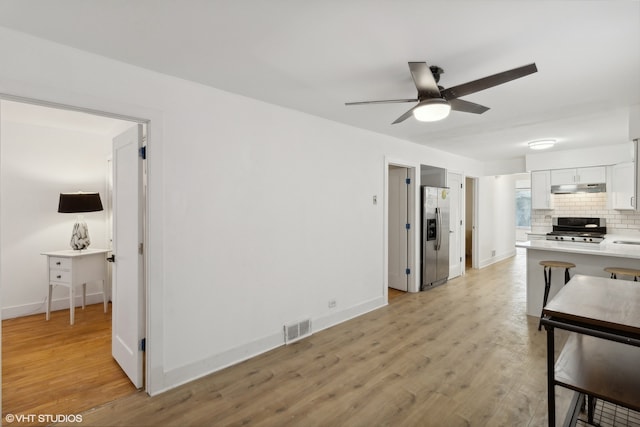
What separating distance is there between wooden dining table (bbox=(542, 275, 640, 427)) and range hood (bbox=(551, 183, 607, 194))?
4.47 m

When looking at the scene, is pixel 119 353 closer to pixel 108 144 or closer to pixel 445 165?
pixel 108 144

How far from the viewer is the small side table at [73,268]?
12.3ft

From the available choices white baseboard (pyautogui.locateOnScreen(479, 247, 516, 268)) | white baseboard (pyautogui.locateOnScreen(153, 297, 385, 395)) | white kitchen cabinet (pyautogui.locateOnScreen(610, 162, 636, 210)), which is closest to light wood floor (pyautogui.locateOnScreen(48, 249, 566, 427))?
white baseboard (pyautogui.locateOnScreen(153, 297, 385, 395))

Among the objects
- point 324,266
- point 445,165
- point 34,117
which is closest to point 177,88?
point 324,266

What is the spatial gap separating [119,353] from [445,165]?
18.8 feet

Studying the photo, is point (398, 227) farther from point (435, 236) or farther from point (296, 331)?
point (296, 331)

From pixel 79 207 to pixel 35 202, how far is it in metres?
0.71

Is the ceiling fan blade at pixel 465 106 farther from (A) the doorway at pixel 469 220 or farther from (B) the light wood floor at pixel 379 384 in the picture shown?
(A) the doorway at pixel 469 220

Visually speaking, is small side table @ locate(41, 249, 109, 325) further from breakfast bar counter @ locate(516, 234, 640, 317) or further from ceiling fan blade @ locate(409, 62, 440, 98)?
breakfast bar counter @ locate(516, 234, 640, 317)

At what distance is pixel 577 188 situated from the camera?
5.62 meters

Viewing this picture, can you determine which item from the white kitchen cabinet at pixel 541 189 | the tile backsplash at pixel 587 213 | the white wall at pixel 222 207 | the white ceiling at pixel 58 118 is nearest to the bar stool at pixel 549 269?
the white wall at pixel 222 207

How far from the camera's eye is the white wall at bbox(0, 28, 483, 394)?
2.15 m

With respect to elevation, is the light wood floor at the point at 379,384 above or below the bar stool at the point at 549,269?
below

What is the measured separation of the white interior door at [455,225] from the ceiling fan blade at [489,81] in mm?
3962
